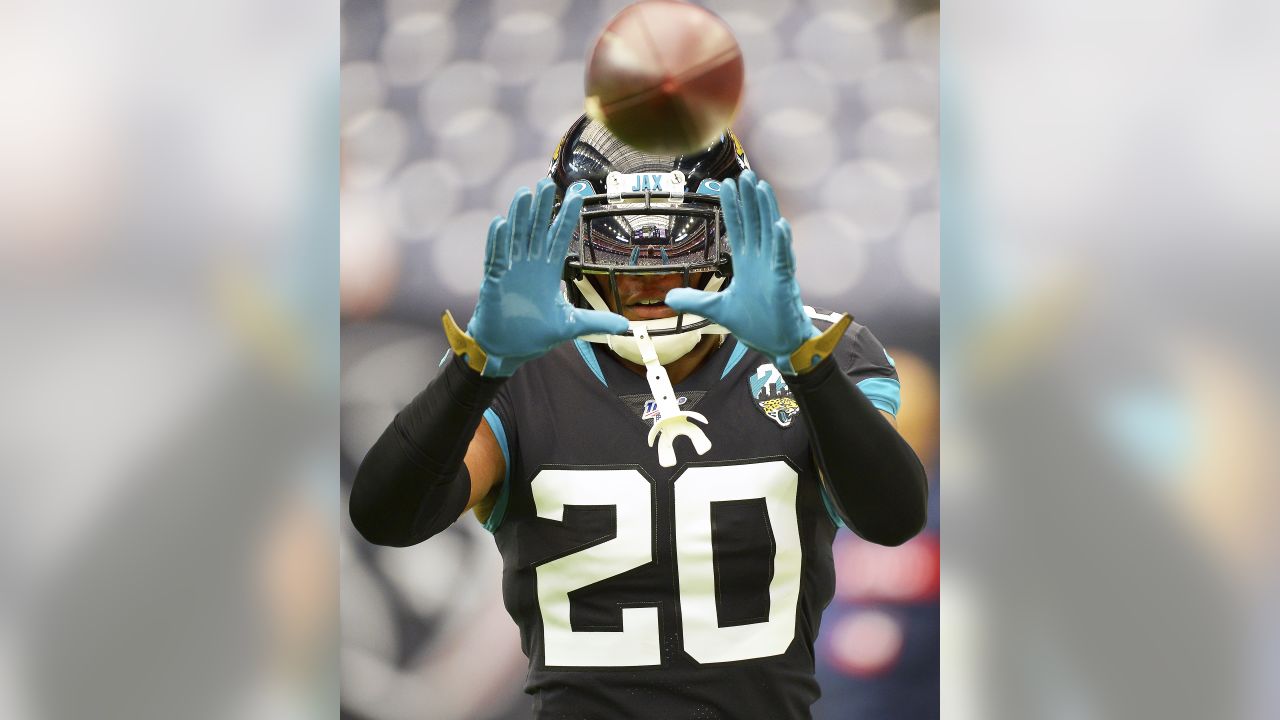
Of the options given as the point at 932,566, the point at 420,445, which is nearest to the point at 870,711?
the point at 932,566

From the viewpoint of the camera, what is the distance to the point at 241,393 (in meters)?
2.58

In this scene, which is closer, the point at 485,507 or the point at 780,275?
the point at 780,275

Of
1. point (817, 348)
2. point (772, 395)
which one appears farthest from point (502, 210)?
point (817, 348)

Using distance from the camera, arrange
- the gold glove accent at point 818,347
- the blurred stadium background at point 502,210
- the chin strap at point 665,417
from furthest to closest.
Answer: the blurred stadium background at point 502,210 < the chin strap at point 665,417 < the gold glove accent at point 818,347

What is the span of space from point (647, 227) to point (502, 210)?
3.45 ft

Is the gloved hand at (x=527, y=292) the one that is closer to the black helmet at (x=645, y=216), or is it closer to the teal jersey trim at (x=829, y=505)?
the black helmet at (x=645, y=216)

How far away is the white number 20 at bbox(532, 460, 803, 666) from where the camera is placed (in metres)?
1.52

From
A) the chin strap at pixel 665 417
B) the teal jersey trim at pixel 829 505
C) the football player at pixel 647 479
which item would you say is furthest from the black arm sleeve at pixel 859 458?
the chin strap at pixel 665 417

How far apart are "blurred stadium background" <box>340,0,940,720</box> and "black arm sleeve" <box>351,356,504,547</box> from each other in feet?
3.67

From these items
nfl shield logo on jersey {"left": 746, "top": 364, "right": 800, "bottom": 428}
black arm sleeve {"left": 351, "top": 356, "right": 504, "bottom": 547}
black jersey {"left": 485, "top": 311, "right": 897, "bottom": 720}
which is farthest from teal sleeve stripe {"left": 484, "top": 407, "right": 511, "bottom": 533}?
nfl shield logo on jersey {"left": 746, "top": 364, "right": 800, "bottom": 428}

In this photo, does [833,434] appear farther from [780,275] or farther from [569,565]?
[569,565]

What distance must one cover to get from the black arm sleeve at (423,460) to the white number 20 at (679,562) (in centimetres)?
20

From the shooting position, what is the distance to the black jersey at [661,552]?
1513 millimetres

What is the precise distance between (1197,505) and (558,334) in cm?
169
